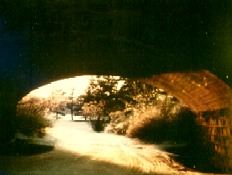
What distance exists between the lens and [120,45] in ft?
22.7

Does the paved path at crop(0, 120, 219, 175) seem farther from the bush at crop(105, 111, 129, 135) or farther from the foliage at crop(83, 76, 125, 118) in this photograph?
the foliage at crop(83, 76, 125, 118)

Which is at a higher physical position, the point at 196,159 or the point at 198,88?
the point at 198,88

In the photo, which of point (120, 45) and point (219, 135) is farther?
point (219, 135)

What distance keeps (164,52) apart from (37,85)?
3.03 meters

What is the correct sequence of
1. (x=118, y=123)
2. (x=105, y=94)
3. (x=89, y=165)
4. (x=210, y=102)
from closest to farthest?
(x=210, y=102)
(x=89, y=165)
(x=118, y=123)
(x=105, y=94)

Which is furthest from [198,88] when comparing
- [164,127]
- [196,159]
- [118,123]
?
[118,123]

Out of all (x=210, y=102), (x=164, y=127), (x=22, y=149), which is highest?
(x=210, y=102)

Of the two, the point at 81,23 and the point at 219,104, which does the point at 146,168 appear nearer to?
the point at 219,104

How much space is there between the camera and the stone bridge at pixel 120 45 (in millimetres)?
5816

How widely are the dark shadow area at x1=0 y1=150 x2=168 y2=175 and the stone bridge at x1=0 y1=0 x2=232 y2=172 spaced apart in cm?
104

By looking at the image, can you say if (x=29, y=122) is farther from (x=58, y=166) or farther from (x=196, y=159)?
(x=196, y=159)

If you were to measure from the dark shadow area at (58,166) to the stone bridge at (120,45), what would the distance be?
104 centimetres

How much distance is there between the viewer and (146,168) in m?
9.20

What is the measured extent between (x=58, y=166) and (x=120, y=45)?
167 inches
